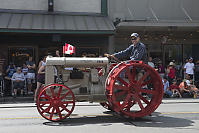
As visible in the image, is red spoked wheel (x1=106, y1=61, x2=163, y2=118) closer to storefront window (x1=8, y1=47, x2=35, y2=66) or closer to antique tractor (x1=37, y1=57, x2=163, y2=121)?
antique tractor (x1=37, y1=57, x2=163, y2=121)

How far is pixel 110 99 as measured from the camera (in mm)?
6180

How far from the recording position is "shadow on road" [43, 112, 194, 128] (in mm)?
6164

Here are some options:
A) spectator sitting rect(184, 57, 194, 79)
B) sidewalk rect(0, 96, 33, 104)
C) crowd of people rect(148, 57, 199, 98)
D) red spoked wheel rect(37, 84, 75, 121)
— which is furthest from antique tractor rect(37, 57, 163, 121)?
spectator sitting rect(184, 57, 194, 79)

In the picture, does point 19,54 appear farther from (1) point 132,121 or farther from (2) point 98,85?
(1) point 132,121

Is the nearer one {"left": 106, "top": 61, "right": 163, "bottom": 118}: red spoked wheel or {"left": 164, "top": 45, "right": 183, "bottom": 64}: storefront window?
{"left": 106, "top": 61, "right": 163, "bottom": 118}: red spoked wheel

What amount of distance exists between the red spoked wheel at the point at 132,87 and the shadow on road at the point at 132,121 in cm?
23

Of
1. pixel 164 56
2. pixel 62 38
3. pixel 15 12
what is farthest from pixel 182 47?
pixel 15 12

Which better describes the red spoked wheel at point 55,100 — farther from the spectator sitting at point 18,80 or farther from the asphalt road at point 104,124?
the spectator sitting at point 18,80

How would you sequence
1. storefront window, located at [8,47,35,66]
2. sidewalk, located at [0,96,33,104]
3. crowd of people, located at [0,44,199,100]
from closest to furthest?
sidewalk, located at [0,96,33,104], crowd of people, located at [0,44,199,100], storefront window, located at [8,47,35,66]

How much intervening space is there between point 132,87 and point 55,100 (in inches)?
76.6

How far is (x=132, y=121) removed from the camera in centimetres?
646

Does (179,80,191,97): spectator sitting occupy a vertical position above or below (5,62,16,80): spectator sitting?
below

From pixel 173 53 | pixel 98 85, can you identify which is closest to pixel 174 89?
pixel 173 53

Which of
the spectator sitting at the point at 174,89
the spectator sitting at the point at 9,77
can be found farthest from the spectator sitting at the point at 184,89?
the spectator sitting at the point at 9,77
